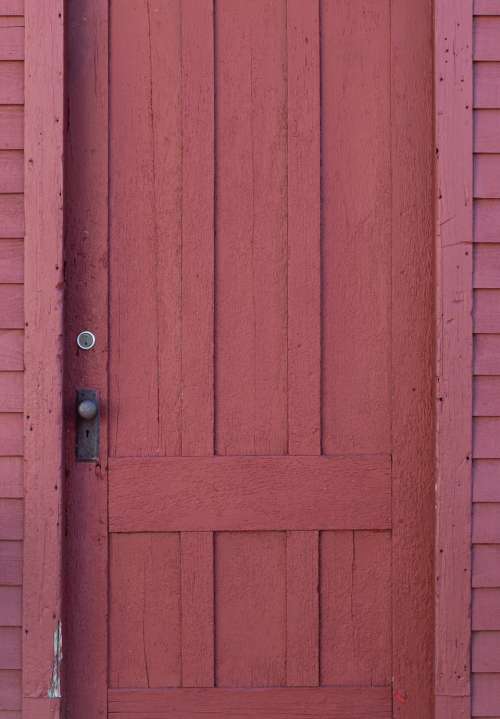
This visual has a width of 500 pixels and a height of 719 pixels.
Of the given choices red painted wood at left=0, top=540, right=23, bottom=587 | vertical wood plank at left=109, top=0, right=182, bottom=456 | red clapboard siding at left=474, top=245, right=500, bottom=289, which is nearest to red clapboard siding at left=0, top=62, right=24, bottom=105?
vertical wood plank at left=109, top=0, right=182, bottom=456

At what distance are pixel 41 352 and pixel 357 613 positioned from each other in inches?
47.4

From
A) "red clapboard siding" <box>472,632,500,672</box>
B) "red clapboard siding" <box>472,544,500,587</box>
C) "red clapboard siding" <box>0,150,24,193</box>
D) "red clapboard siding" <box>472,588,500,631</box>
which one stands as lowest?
"red clapboard siding" <box>472,632,500,672</box>

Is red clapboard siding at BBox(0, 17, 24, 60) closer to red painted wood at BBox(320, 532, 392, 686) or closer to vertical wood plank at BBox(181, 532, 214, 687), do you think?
vertical wood plank at BBox(181, 532, 214, 687)

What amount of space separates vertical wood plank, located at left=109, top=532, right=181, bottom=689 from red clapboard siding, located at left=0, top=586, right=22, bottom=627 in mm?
274

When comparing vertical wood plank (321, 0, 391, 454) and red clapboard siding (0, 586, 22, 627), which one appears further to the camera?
vertical wood plank (321, 0, 391, 454)

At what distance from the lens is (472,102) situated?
2.51 m

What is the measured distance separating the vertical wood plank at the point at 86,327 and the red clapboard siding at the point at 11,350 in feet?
0.49

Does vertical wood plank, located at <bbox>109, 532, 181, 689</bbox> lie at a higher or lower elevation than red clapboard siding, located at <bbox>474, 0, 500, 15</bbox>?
lower

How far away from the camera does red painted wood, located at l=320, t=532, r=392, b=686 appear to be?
8.63ft

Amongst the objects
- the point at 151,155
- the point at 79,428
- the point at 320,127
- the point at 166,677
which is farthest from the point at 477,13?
the point at 166,677

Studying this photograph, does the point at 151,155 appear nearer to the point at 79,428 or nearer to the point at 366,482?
the point at 79,428

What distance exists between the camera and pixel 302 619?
104 inches

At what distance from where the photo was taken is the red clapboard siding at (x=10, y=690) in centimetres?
251

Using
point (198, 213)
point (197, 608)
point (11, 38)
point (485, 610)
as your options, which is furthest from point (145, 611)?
point (11, 38)
